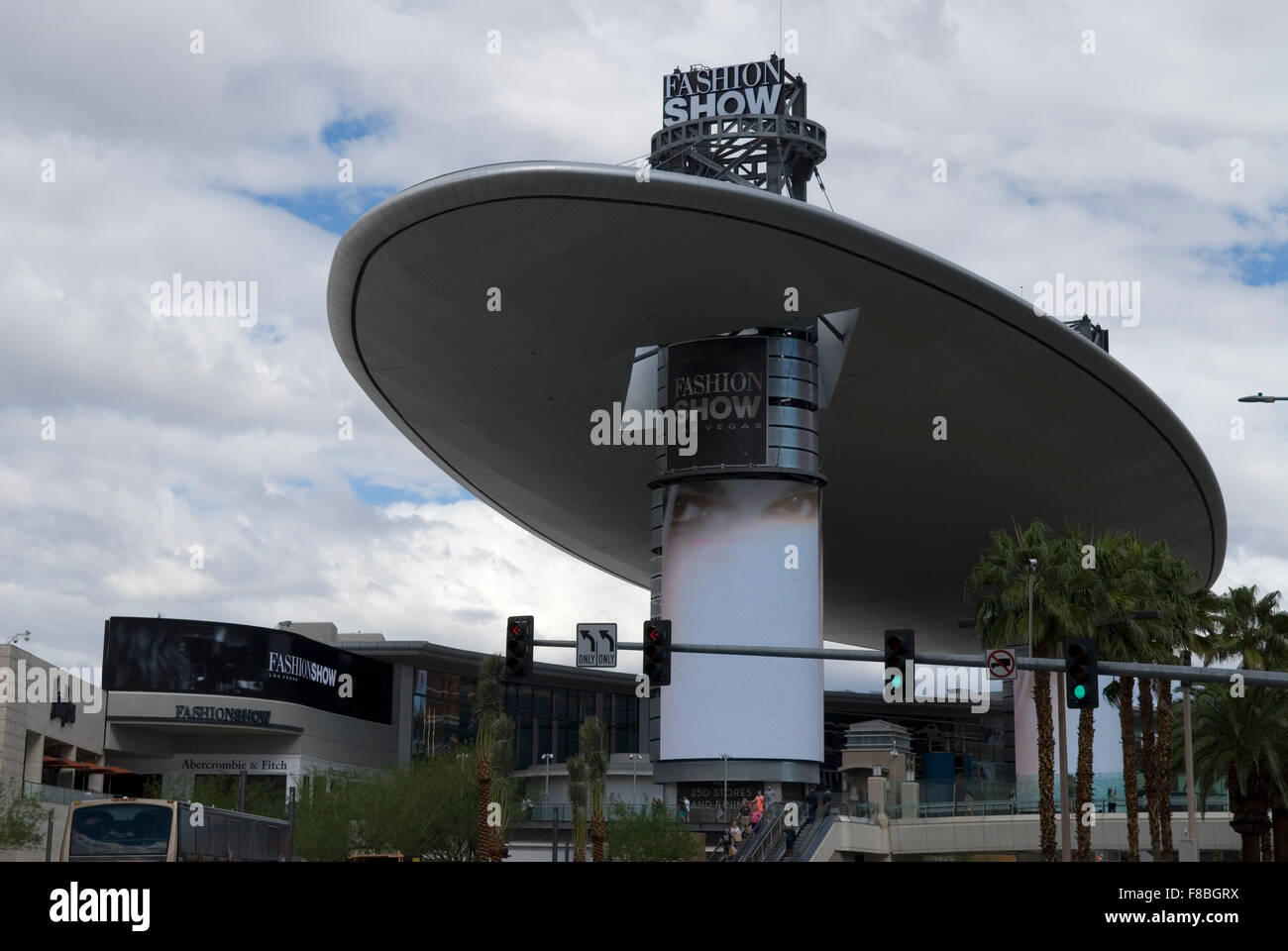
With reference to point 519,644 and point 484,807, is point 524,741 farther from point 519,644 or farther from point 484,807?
point 519,644

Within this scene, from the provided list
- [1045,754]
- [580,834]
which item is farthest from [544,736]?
[1045,754]

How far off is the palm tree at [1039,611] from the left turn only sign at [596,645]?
18.3 m

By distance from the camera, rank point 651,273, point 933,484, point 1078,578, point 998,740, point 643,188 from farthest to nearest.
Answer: point 998,740
point 933,484
point 651,273
point 643,188
point 1078,578

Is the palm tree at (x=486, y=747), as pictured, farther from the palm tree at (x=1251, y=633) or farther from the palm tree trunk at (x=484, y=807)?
the palm tree at (x=1251, y=633)

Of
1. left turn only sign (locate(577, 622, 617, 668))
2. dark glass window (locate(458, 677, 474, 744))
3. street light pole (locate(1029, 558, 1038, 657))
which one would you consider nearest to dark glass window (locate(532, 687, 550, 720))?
dark glass window (locate(458, 677, 474, 744))

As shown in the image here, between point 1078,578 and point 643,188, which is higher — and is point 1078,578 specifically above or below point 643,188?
below

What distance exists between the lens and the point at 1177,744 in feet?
189

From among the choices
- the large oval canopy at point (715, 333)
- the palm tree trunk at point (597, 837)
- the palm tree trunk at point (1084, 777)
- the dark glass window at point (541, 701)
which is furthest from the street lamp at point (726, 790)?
the dark glass window at point (541, 701)

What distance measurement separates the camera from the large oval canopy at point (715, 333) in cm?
5188

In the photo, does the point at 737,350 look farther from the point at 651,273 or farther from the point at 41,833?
the point at 41,833

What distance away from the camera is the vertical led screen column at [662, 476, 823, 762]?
2313 inches

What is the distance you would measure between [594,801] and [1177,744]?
20.2 metres

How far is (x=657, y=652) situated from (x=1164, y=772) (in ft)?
84.1
